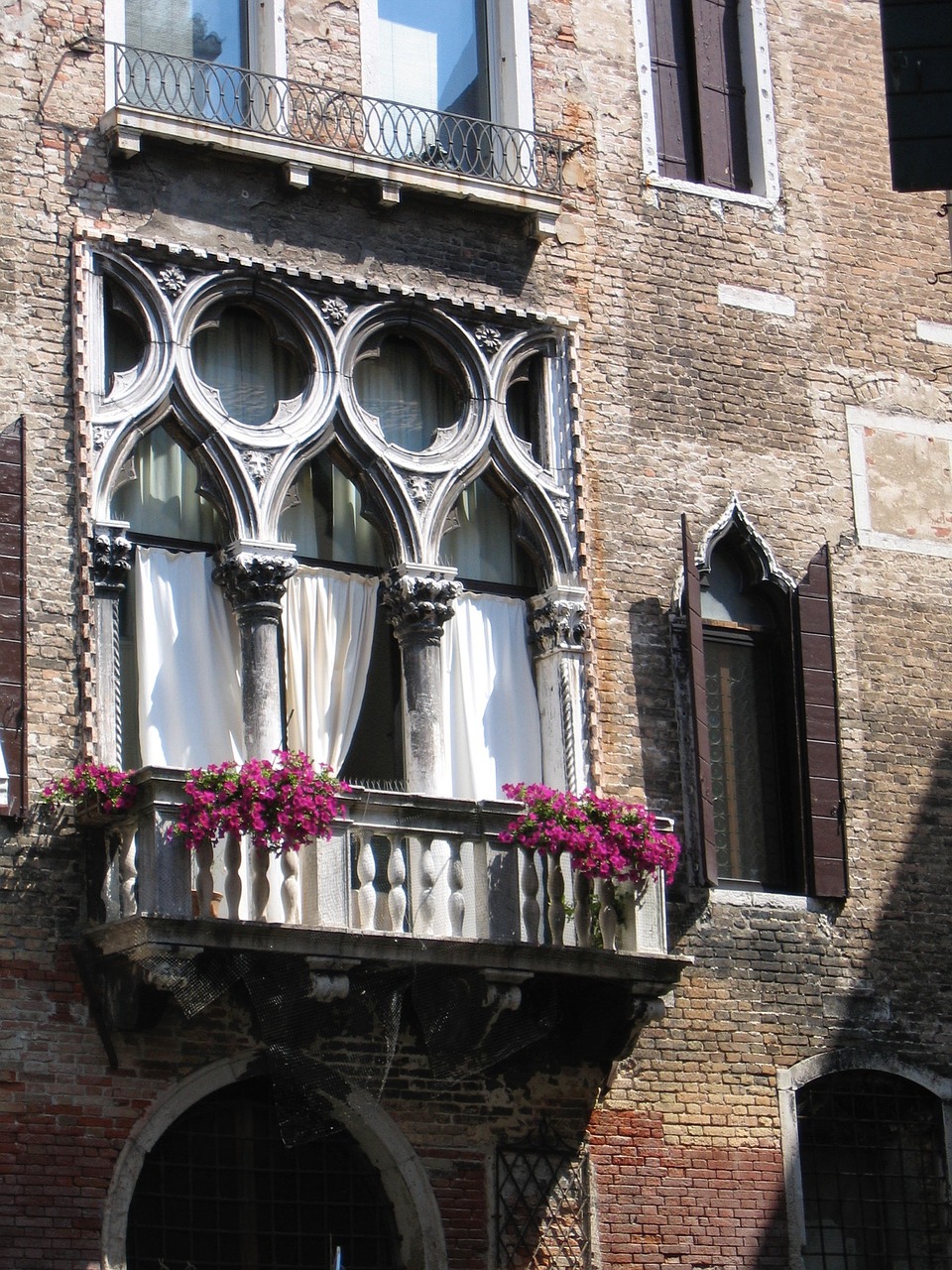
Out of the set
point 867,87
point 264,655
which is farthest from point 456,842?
point 867,87

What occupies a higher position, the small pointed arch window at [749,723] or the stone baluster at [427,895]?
the small pointed arch window at [749,723]

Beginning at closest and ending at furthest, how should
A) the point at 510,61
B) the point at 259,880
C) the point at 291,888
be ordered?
the point at 259,880, the point at 291,888, the point at 510,61

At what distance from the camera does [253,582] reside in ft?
48.3

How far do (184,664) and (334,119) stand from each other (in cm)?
357

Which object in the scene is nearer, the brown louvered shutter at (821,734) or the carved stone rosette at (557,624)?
the carved stone rosette at (557,624)

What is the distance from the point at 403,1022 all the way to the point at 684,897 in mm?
2009

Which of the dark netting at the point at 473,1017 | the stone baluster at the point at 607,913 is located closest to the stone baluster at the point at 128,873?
the dark netting at the point at 473,1017

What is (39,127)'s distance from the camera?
14953 millimetres

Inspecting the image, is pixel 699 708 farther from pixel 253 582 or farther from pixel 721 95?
pixel 721 95

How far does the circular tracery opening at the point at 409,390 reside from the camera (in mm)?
15711

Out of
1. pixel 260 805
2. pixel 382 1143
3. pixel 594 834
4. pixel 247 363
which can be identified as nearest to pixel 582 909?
pixel 594 834

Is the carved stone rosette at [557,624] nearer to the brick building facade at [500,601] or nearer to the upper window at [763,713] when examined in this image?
the brick building facade at [500,601]

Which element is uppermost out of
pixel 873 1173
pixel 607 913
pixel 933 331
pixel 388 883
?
pixel 933 331

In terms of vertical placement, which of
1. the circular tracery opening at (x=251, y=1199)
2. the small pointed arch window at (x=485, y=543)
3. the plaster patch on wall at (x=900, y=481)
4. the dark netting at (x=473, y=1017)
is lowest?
the circular tracery opening at (x=251, y=1199)
